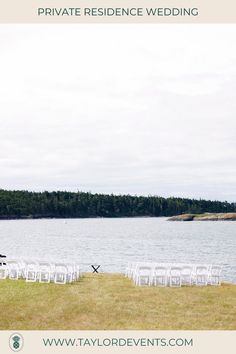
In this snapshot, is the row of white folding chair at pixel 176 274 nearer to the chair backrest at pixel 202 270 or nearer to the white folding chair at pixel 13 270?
the chair backrest at pixel 202 270

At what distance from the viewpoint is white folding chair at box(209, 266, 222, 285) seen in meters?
19.3

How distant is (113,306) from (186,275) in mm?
4857

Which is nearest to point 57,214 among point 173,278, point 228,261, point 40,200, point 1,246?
point 40,200

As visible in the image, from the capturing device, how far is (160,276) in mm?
19000

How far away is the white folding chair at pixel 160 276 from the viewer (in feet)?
61.4

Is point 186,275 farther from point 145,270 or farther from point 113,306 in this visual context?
point 113,306

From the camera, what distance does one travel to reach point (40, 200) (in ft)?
113

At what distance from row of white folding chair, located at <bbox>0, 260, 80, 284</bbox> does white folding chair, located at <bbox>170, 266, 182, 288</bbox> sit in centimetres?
302

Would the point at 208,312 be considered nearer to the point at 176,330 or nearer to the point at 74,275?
the point at 176,330

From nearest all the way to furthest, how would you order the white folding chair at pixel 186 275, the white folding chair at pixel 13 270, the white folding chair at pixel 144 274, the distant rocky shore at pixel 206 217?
Result: the white folding chair at pixel 144 274
the white folding chair at pixel 186 275
the white folding chair at pixel 13 270
the distant rocky shore at pixel 206 217

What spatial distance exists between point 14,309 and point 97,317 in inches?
77.9

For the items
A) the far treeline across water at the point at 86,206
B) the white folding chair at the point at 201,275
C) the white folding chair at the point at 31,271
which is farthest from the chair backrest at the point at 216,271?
the far treeline across water at the point at 86,206

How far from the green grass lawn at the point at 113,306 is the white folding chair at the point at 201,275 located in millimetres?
699
